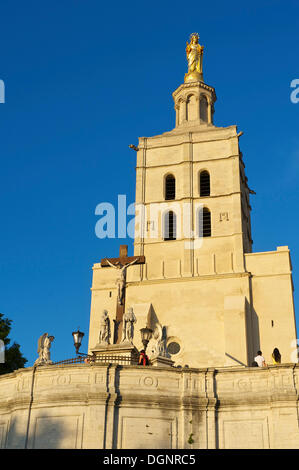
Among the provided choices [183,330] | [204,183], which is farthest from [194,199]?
[183,330]

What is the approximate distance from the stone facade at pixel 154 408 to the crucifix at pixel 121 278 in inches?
225

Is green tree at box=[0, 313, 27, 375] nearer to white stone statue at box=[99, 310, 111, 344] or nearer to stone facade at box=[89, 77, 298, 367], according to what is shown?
stone facade at box=[89, 77, 298, 367]

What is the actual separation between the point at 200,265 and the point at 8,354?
14165 millimetres

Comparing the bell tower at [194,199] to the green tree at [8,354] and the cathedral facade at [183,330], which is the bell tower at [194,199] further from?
the green tree at [8,354]

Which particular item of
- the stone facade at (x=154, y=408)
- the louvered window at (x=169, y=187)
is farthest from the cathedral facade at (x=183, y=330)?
the louvered window at (x=169, y=187)

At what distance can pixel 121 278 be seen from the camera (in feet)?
112

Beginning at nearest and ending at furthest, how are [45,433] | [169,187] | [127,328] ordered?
[45,433] < [127,328] < [169,187]

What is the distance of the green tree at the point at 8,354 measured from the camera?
4009cm

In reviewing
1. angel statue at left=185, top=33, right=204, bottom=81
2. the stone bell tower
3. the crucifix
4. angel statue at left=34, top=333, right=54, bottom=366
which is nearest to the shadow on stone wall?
angel statue at left=34, top=333, right=54, bottom=366

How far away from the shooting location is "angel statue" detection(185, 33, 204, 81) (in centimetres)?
5656

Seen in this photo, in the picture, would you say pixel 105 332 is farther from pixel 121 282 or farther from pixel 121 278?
pixel 121 278

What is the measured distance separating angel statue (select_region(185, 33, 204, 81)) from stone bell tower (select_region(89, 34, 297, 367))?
4.96 m

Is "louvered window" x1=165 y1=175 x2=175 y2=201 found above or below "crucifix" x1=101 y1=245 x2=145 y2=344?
above
